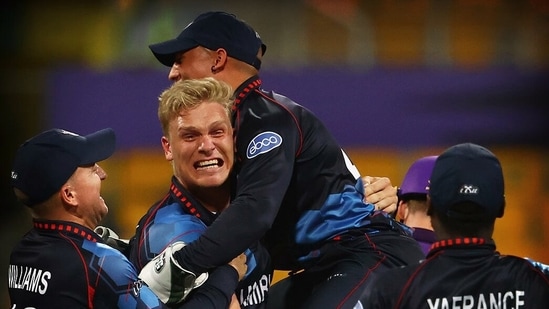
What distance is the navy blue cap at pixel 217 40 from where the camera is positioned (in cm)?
372

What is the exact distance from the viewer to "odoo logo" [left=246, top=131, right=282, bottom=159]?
3445 millimetres

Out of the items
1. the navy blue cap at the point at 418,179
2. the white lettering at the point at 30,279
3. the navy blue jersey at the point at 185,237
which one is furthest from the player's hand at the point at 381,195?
the white lettering at the point at 30,279

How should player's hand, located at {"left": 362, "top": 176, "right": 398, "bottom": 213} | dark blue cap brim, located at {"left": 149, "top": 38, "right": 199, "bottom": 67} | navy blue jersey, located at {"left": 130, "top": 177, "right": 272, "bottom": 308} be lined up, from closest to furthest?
navy blue jersey, located at {"left": 130, "top": 177, "right": 272, "bottom": 308}, dark blue cap brim, located at {"left": 149, "top": 38, "right": 199, "bottom": 67}, player's hand, located at {"left": 362, "top": 176, "right": 398, "bottom": 213}

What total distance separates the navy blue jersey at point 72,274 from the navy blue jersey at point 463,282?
27.3 inches

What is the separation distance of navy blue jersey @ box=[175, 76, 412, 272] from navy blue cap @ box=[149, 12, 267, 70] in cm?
11

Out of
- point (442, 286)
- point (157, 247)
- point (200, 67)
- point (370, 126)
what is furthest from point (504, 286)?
point (370, 126)

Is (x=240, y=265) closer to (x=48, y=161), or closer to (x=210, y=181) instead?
(x=210, y=181)

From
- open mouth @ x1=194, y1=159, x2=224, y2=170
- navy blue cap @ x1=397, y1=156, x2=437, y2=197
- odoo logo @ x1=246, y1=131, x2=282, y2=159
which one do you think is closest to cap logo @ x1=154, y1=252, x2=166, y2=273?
open mouth @ x1=194, y1=159, x2=224, y2=170

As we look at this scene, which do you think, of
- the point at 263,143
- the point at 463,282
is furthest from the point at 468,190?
the point at 263,143

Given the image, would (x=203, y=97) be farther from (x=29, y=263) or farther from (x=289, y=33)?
(x=289, y=33)

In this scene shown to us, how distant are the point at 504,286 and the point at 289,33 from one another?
238 inches

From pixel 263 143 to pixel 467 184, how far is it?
863mm

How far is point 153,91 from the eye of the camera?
8281 millimetres

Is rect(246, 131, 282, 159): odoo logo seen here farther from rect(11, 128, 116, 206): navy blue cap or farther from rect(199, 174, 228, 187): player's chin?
rect(11, 128, 116, 206): navy blue cap
